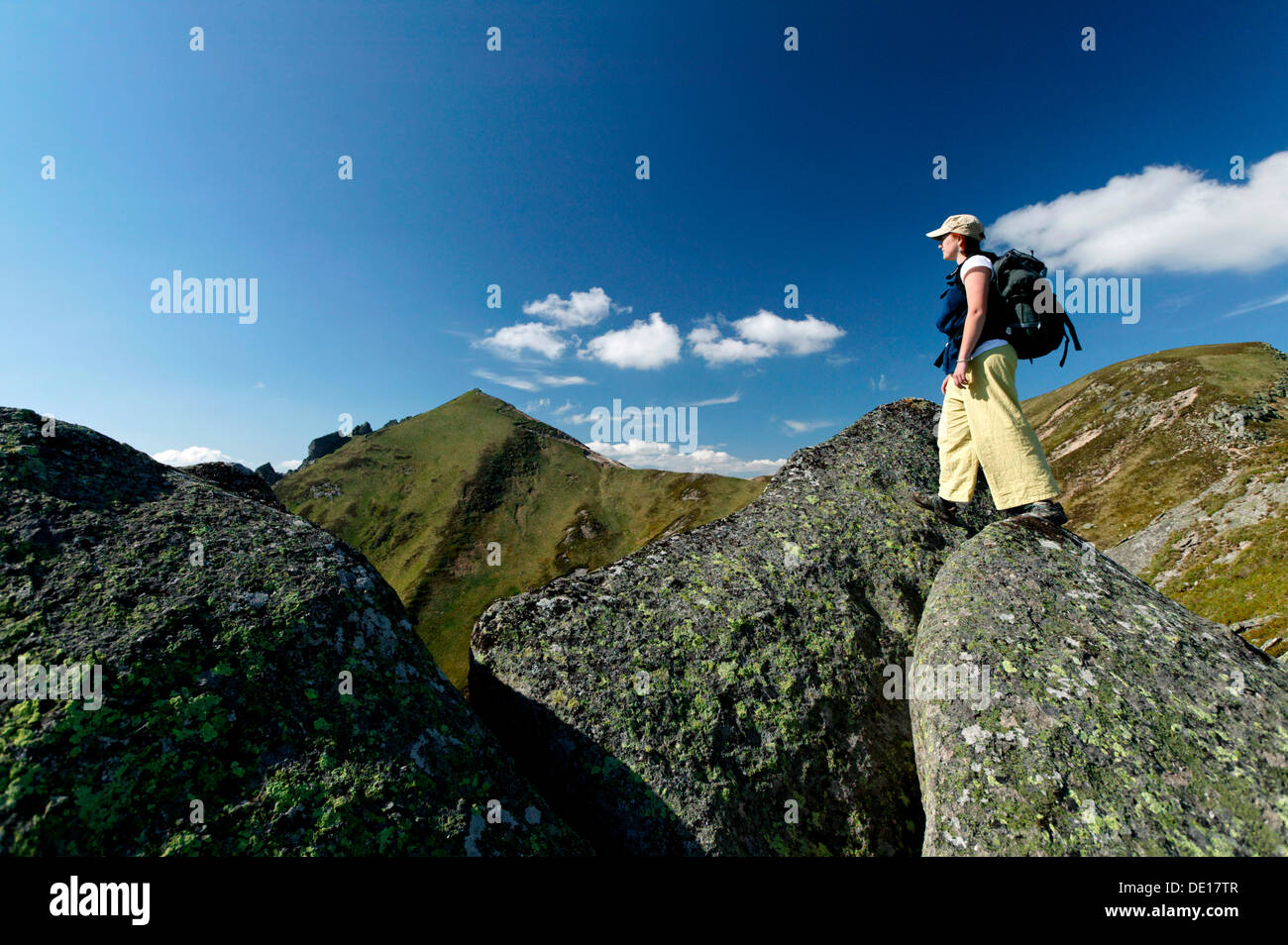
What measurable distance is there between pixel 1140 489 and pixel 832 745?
11062 centimetres

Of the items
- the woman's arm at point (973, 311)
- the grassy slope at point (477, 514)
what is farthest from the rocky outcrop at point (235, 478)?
the grassy slope at point (477, 514)

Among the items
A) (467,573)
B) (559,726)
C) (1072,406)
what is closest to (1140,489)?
(1072,406)

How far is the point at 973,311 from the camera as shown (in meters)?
9.53

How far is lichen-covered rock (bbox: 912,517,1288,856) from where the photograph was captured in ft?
17.3

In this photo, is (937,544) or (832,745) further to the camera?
(937,544)

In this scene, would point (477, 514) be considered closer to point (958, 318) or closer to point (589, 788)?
point (958, 318)

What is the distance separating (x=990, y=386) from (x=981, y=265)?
87.3 inches

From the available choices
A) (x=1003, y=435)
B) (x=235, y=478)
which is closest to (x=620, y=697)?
(x=1003, y=435)

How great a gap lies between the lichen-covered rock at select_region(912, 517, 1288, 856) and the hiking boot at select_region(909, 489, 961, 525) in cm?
273

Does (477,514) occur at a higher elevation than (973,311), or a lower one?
lower

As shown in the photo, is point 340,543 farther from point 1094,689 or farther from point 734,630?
point 1094,689

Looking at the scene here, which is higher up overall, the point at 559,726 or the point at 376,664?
the point at 376,664

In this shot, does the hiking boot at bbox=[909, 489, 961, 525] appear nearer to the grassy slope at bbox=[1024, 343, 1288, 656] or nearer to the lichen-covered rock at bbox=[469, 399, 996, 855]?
the lichen-covered rock at bbox=[469, 399, 996, 855]
